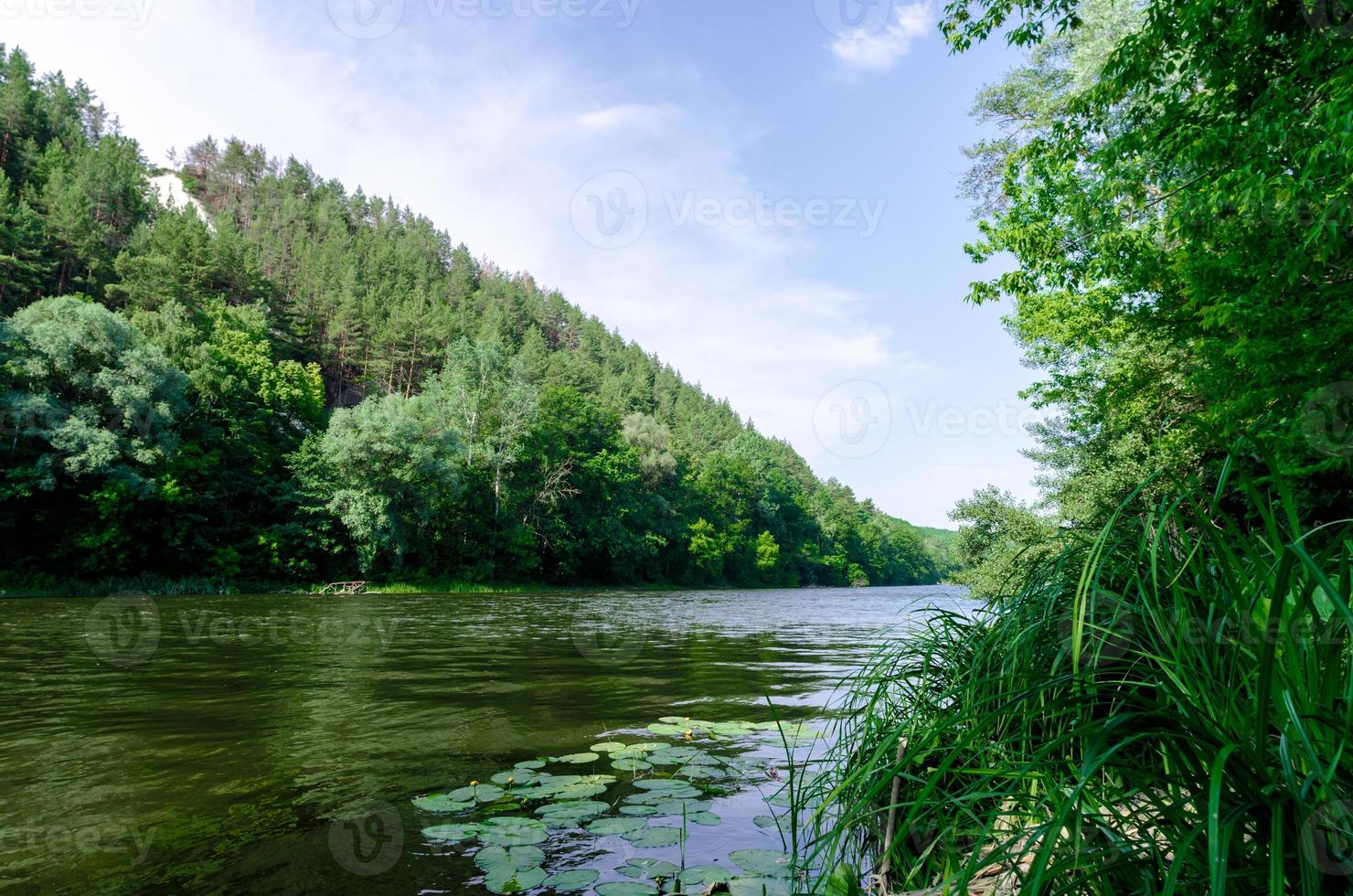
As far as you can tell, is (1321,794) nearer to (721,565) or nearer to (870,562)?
(721,565)

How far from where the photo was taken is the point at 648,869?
3.45 m

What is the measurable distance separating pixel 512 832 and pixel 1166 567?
3334 mm

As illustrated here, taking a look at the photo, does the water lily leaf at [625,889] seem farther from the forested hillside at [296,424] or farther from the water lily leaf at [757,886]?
the forested hillside at [296,424]

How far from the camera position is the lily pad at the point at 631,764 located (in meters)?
5.20

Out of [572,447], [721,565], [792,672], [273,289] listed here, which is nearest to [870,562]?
[721,565]

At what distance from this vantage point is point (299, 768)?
520 cm

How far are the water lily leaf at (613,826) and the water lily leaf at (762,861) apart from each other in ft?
1.99

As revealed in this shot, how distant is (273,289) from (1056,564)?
72.1 metres

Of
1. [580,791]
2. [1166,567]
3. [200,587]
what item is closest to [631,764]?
[580,791]

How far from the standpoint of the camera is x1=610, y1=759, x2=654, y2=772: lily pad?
17.1 feet

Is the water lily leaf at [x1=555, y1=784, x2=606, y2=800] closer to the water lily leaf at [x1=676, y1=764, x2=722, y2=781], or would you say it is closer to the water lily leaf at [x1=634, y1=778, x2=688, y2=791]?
the water lily leaf at [x1=634, y1=778, x2=688, y2=791]

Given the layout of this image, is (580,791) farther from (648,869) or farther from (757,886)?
(757,886)

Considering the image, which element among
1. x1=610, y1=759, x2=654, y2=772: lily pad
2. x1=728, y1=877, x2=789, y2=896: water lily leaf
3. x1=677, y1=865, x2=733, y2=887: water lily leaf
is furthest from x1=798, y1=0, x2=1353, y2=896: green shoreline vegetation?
x1=610, y1=759, x2=654, y2=772: lily pad

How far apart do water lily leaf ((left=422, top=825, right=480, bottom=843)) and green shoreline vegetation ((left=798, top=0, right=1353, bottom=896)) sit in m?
1.76
